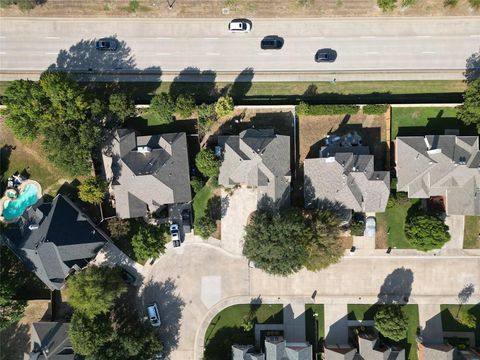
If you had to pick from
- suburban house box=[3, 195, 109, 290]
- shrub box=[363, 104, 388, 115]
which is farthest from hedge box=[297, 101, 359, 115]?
suburban house box=[3, 195, 109, 290]

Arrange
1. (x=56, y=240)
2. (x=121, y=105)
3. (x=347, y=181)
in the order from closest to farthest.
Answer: (x=347, y=181)
(x=121, y=105)
(x=56, y=240)

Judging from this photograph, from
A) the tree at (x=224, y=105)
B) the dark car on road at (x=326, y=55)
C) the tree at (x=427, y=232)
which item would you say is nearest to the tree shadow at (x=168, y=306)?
the tree at (x=224, y=105)

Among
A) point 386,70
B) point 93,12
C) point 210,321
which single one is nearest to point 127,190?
point 210,321

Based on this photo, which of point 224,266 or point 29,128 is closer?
point 29,128

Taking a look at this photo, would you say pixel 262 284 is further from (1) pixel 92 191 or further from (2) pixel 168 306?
(1) pixel 92 191

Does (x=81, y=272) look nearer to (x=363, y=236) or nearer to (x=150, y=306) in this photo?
(x=150, y=306)

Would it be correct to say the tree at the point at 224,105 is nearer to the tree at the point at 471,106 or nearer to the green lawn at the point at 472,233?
the tree at the point at 471,106

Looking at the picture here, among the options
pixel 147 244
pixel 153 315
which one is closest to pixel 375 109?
pixel 147 244

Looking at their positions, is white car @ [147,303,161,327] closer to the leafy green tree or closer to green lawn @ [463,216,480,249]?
the leafy green tree
